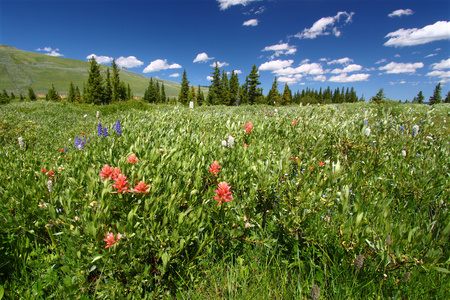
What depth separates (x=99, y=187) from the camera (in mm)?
2004

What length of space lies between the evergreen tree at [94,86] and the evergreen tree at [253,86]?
149 ft

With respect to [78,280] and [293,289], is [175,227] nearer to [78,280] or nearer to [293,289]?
[78,280]

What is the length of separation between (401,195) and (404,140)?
6.22ft

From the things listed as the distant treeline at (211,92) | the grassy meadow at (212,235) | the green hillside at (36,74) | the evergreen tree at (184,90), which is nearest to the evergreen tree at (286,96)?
→ the distant treeline at (211,92)

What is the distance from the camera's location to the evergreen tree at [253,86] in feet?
209

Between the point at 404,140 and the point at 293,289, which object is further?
the point at 404,140

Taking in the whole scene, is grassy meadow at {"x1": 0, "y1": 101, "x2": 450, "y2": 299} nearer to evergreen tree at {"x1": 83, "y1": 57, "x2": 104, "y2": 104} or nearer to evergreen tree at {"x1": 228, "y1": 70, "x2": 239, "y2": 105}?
evergreen tree at {"x1": 83, "y1": 57, "x2": 104, "y2": 104}

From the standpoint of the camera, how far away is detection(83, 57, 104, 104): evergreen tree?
59.4 m

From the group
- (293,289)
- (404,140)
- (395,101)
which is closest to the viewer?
(293,289)

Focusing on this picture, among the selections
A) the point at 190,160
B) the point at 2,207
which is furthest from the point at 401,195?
the point at 2,207

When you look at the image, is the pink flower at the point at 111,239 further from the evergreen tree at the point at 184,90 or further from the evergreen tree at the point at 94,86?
the evergreen tree at the point at 184,90

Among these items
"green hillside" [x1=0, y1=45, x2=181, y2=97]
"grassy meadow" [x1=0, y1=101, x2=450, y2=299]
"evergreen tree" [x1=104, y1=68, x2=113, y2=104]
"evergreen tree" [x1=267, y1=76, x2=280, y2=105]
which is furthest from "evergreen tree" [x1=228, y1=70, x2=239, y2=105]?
"green hillside" [x1=0, y1=45, x2=181, y2=97]

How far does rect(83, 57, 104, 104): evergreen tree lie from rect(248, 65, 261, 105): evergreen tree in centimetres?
4534


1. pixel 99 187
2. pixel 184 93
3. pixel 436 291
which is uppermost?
pixel 184 93
